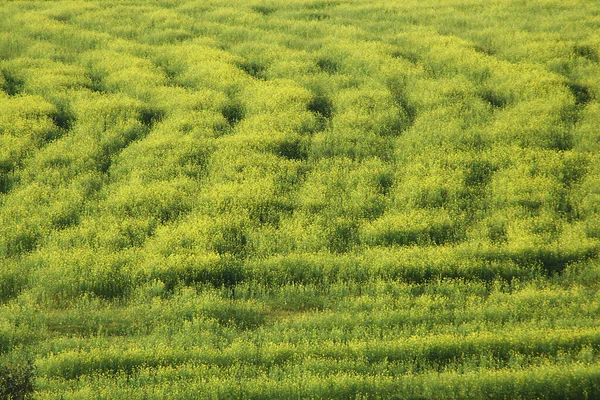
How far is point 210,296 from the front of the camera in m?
10.2

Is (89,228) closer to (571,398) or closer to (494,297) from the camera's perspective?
(494,297)

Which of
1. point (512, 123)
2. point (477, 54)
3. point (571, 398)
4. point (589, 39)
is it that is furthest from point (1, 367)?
point (589, 39)

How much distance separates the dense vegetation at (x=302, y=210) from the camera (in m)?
8.66

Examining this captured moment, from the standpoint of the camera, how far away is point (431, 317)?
9688 millimetres

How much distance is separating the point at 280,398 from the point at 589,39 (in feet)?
56.4

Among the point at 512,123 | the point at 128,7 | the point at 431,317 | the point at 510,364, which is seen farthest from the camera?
the point at 128,7

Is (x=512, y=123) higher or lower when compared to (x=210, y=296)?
higher

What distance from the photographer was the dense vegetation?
8656 millimetres

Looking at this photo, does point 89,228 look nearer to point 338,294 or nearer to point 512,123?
point 338,294

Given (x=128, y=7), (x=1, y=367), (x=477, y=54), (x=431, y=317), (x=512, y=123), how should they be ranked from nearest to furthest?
(x=1, y=367) < (x=431, y=317) < (x=512, y=123) < (x=477, y=54) < (x=128, y=7)

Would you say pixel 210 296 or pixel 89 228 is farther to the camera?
pixel 89 228

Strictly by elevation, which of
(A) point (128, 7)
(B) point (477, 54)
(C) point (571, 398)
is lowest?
(C) point (571, 398)

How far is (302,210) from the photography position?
42.7ft

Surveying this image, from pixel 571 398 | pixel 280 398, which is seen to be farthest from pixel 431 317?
pixel 280 398
